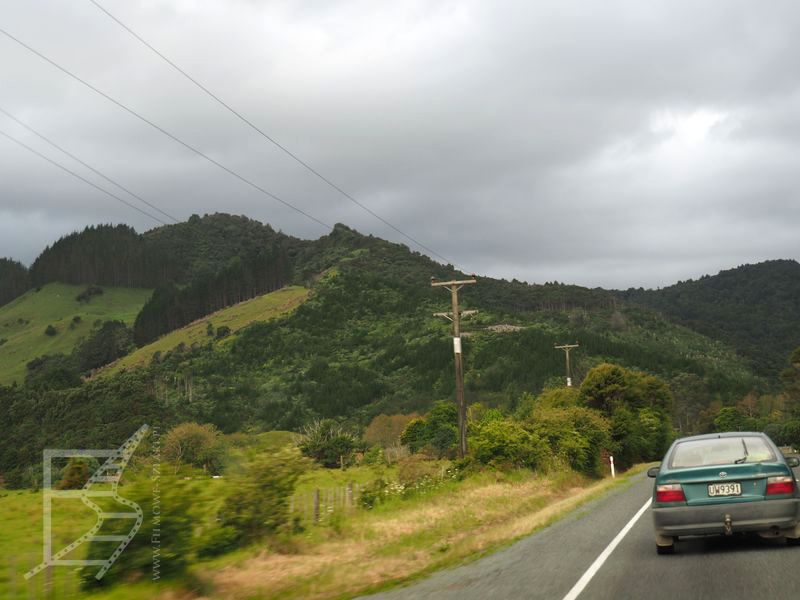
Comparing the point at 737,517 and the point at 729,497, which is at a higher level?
the point at 729,497

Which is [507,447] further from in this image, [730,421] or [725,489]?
[730,421]

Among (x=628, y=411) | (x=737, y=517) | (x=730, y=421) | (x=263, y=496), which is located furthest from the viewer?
(x=730, y=421)

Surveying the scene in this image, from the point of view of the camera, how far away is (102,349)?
190625mm

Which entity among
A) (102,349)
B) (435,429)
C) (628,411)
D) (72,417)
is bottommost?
(435,429)

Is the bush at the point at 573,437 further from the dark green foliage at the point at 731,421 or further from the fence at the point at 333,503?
the dark green foliage at the point at 731,421

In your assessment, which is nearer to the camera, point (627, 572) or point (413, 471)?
point (627, 572)

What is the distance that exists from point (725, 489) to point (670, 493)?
706 mm

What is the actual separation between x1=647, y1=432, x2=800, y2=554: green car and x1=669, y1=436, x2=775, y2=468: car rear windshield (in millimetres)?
13

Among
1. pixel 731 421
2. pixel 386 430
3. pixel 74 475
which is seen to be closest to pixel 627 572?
pixel 74 475

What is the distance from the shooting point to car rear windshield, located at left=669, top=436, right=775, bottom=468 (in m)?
11.0

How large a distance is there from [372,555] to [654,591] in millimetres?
6659

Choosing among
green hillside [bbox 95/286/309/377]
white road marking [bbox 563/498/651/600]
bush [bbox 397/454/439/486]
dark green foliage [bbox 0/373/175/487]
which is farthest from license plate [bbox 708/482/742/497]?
green hillside [bbox 95/286/309/377]

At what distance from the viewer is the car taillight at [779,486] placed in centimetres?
1052

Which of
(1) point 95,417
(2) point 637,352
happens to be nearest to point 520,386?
(2) point 637,352
